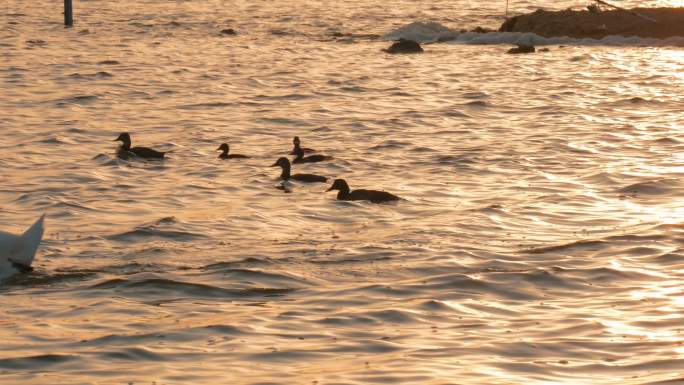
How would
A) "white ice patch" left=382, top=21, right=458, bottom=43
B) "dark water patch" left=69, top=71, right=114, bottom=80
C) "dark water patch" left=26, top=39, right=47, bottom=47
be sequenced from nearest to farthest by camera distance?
"dark water patch" left=69, top=71, right=114, bottom=80, "dark water patch" left=26, top=39, right=47, bottom=47, "white ice patch" left=382, top=21, right=458, bottom=43

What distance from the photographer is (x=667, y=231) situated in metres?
14.1

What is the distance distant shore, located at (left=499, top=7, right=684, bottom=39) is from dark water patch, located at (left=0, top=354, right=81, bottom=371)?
107 ft

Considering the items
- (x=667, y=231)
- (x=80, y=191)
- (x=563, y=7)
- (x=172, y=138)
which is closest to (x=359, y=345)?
(x=667, y=231)

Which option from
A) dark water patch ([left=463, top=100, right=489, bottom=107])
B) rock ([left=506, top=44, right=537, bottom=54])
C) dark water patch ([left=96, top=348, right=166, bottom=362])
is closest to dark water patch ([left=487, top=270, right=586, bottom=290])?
dark water patch ([left=96, top=348, right=166, bottom=362])

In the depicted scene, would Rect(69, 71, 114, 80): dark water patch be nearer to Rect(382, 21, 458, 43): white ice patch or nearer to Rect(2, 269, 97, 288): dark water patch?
Rect(382, 21, 458, 43): white ice patch

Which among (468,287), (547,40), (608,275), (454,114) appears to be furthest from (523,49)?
(468,287)

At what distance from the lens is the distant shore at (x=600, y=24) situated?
4050 centimetres

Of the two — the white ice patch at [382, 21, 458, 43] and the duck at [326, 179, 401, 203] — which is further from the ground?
the duck at [326, 179, 401, 203]

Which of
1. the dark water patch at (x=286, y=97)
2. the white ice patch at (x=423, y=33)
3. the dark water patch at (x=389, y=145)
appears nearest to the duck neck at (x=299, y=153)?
the dark water patch at (x=389, y=145)

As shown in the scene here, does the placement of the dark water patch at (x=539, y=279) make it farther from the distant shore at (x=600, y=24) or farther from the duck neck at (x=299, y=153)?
the distant shore at (x=600, y=24)

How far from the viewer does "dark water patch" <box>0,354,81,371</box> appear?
921 centimetres

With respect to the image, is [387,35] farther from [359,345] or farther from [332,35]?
[359,345]

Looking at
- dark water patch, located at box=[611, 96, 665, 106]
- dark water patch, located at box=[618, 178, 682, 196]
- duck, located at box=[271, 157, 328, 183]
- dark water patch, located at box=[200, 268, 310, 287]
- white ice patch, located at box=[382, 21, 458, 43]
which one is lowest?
white ice patch, located at box=[382, 21, 458, 43]

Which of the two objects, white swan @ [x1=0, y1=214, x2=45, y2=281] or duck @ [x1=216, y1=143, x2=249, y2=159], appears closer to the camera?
white swan @ [x1=0, y1=214, x2=45, y2=281]
